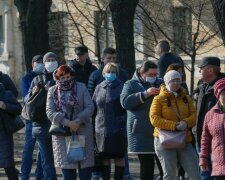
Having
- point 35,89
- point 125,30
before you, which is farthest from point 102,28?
point 35,89

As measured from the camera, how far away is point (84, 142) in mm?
11734

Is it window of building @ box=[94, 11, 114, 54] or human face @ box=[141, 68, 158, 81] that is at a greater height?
window of building @ box=[94, 11, 114, 54]

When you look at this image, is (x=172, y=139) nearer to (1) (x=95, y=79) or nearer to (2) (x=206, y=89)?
(2) (x=206, y=89)

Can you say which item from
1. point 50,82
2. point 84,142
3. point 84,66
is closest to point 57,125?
point 84,142

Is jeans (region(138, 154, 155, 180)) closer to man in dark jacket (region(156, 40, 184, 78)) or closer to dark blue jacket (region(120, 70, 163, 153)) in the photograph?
dark blue jacket (region(120, 70, 163, 153))

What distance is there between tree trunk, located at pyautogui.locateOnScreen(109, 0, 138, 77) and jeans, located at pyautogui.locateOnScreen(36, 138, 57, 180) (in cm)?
506

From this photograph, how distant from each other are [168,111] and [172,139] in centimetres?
36

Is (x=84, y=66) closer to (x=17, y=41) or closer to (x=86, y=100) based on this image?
(x=86, y=100)

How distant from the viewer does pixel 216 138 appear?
9758 mm

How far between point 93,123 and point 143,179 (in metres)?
1.23

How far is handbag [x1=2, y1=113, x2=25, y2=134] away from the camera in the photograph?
41.5 ft

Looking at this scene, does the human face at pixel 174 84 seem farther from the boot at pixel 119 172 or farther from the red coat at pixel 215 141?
the boot at pixel 119 172

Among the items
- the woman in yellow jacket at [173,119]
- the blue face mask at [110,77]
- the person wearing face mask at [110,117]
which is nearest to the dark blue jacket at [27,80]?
the person wearing face mask at [110,117]

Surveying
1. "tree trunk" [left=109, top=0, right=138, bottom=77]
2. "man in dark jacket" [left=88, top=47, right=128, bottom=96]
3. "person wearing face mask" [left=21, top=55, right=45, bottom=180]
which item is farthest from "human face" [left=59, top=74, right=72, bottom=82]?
"tree trunk" [left=109, top=0, right=138, bottom=77]
